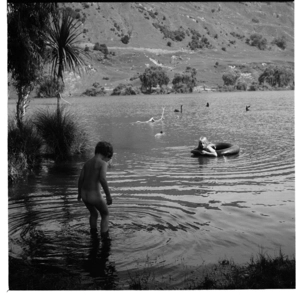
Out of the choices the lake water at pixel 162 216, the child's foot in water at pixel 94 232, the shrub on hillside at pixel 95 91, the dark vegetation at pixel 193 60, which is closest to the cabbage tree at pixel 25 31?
the lake water at pixel 162 216

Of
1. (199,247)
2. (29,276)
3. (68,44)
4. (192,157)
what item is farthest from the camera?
(192,157)

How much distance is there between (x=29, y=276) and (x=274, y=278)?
8.54 feet

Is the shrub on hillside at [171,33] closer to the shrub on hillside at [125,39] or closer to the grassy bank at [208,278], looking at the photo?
the shrub on hillside at [125,39]

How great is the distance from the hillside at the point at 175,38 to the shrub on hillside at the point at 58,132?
83.2 m

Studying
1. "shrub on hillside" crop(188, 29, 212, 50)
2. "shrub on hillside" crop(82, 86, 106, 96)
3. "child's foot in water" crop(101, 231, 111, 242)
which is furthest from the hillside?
"child's foot in water" crop(101, 231, 111, 242)

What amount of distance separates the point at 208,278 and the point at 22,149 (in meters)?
9.17

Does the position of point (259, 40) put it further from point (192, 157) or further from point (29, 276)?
point (29, 276)

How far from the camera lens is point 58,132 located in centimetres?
1495

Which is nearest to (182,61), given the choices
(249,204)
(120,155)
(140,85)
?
(140,85)

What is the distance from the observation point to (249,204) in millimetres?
9266

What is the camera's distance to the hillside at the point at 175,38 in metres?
108

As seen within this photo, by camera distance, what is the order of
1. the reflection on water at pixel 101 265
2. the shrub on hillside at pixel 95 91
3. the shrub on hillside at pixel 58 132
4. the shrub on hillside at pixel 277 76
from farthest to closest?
the shrub on hillside at pixel 277 76
the shrub on hillside at pixel 95 91
the shrub on hillside at pixel 58 132
the reflection on water at pixel 101 265

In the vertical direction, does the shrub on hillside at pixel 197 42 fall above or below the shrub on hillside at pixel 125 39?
above

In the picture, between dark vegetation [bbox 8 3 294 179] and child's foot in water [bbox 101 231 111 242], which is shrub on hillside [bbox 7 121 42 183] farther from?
dark vegetation [bbox 8 3 294 179]
